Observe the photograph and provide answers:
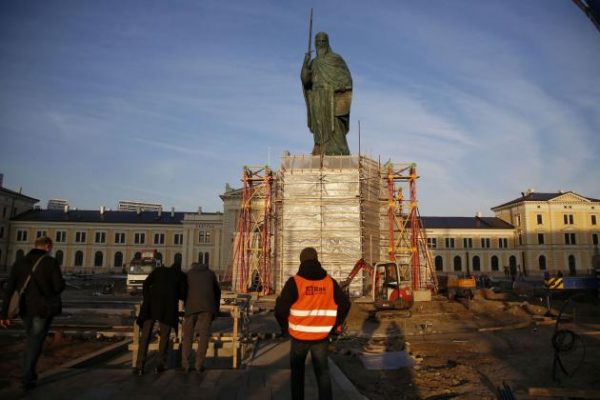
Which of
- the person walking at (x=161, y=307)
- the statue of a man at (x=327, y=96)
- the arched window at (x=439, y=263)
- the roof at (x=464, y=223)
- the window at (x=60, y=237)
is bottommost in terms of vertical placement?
the person walking at (x=161, y=307)

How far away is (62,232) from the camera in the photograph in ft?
227

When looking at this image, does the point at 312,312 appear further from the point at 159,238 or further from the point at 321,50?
the point at 159,238

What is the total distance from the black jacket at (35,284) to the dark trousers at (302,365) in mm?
3335

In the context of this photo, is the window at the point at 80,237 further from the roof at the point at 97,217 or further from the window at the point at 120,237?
the window at the point at 120,237

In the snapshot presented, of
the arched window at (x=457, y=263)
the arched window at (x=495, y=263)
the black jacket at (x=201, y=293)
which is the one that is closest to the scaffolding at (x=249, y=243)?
the black jacket at (x=201, y=293)

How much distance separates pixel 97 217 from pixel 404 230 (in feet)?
192

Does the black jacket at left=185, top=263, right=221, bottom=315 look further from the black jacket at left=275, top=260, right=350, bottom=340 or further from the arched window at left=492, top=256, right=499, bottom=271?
the arched window at left=492, top=256, right=499, bottom=271

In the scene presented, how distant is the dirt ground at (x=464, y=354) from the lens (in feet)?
24.9

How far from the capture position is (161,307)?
7207mm

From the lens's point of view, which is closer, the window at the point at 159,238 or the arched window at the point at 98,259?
the arched window at the point at 98,259

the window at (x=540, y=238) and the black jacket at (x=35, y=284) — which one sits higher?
the window at (x=540, y=238)

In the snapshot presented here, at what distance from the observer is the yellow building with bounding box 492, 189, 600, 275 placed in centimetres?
6519

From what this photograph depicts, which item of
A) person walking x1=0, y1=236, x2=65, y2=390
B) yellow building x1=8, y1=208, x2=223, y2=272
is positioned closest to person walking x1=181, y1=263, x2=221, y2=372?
person walking x1=0, y1=236, x2=65, y2=390

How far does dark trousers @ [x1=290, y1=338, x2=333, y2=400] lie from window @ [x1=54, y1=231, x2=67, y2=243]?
72.3 meters
